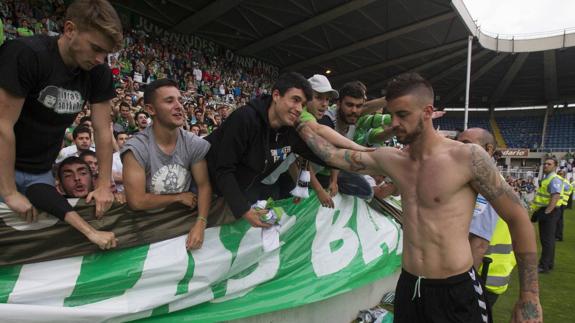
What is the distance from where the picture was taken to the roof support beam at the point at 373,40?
19.4 meters

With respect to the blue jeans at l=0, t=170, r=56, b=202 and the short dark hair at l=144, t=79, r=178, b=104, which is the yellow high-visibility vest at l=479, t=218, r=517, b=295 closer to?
the short dark hair at l=144, t=79, r=178, b=104

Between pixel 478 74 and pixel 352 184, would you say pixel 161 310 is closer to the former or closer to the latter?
pixel 352 184

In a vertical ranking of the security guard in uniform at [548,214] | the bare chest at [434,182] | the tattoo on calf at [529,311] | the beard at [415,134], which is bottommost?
the security guard in uniform at [548,214]

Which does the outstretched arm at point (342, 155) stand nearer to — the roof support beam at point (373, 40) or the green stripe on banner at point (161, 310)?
the green stripe on banner at point (161, 310)

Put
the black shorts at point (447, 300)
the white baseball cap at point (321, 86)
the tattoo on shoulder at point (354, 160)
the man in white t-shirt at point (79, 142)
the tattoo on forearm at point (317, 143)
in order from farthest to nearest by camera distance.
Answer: the man in white t-shirt at point (79, 142) < the white baseball cap at point (321, 86) < the tattoo on forearm at point (317, 143) < the tattoo on shoulder at point (354, 160) < the black shorts at point (447, 300)

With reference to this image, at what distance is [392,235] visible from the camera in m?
4.25

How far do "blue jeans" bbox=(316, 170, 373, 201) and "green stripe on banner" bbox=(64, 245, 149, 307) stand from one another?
84.0 inches

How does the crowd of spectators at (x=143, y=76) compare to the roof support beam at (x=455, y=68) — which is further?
the roof support beam at (x=455, y=68)

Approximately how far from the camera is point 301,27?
20031mm

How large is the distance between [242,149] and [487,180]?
1.48 meters

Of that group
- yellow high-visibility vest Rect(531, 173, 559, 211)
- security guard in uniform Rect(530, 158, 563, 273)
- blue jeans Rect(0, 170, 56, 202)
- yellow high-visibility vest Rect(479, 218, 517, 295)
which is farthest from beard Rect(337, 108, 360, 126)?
yellow high-visibility vest Rect(531, 173, 559, 211)

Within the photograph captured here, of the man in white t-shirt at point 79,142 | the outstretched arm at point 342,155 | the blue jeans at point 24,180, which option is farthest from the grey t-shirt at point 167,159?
the man in white t-shirt at point 79,142

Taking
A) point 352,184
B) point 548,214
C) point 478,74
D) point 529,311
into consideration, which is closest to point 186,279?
point 529,311

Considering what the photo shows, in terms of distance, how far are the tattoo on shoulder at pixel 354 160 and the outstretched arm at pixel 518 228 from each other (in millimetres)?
820
